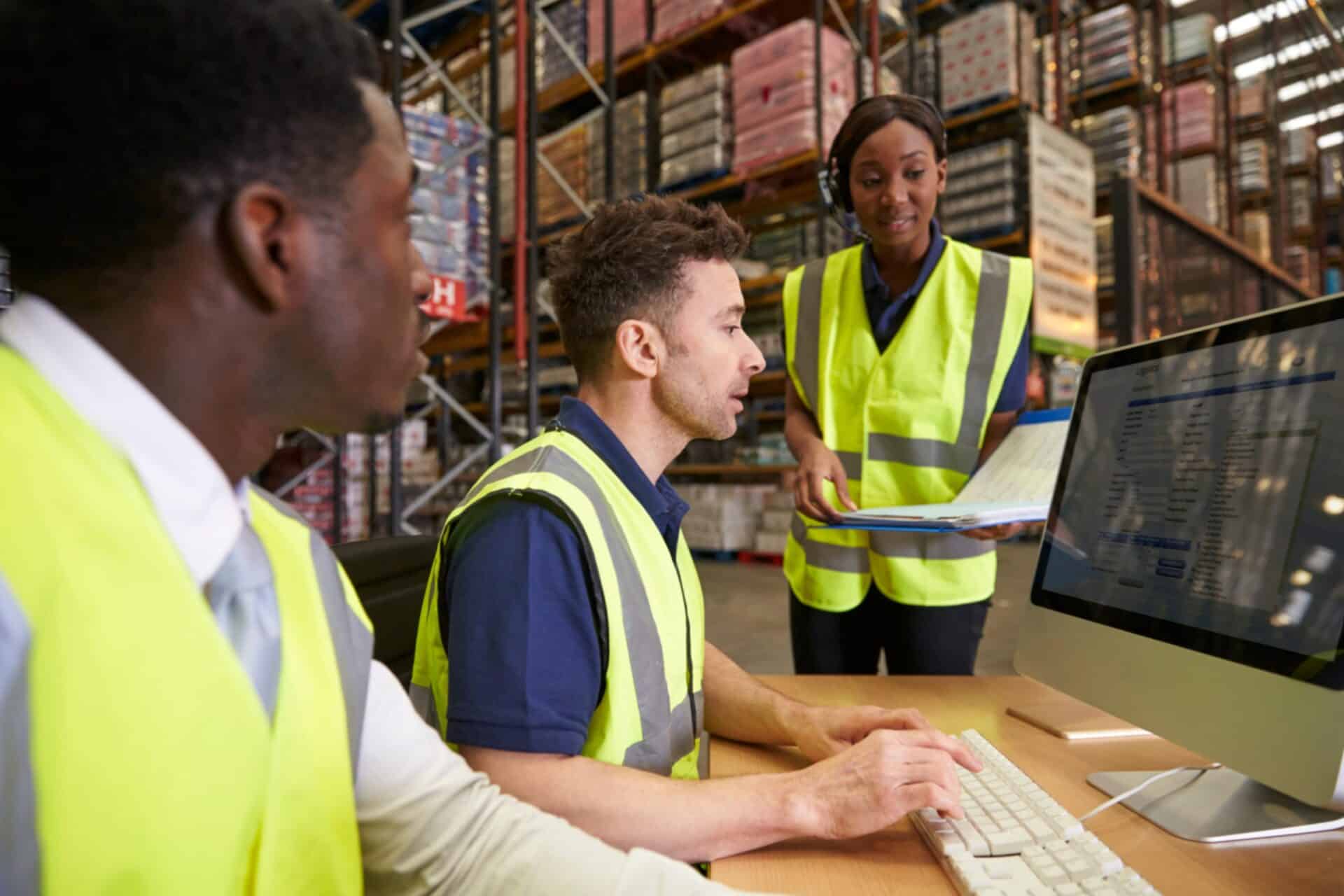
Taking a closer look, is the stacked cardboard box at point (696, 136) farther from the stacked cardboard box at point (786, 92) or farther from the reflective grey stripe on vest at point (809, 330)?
the reflective grey stripe on vest at point (809, 330)

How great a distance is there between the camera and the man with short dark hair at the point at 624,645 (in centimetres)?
78

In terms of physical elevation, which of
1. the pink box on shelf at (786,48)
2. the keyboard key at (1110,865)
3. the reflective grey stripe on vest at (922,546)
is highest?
the pink box on shelf at (786,48)

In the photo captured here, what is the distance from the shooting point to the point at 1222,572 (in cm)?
85

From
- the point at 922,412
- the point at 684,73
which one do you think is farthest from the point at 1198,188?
the point at 922,412

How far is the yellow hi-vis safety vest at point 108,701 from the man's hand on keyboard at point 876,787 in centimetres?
50

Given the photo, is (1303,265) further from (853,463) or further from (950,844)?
(950,844)

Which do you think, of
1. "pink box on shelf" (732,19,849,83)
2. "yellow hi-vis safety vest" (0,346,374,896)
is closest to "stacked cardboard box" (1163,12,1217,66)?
"pink box on shelf" (732,19,849,83)

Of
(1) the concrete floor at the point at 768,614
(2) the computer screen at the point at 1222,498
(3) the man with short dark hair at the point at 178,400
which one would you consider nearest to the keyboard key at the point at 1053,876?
(2) the computer screen at the point at 1222,498

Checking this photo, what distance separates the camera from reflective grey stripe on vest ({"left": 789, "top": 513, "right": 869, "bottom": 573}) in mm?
1661

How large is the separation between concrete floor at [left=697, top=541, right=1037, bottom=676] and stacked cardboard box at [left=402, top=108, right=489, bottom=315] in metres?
2.03

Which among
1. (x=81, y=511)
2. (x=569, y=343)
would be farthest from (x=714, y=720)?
(x=81, y=511)

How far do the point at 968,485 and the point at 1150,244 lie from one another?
162 centimetres

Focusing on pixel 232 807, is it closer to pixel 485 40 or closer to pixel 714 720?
pixel 714 720

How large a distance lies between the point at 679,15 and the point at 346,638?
5338mm
